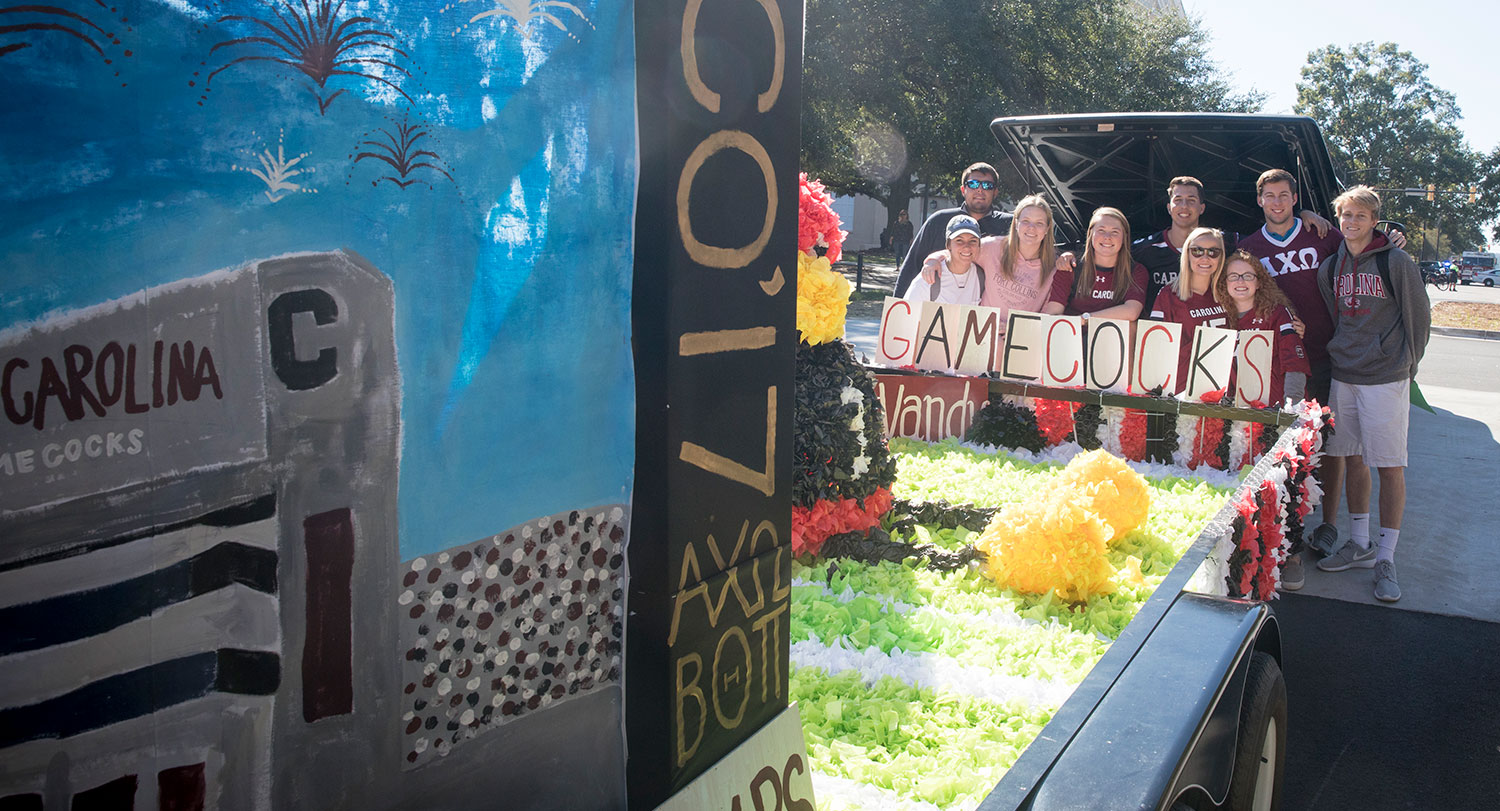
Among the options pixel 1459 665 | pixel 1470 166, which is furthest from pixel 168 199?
pixel 1470 166

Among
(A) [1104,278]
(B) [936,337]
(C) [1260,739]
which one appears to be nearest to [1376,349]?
(A) [1104,278]

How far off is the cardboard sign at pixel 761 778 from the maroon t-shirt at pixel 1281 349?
14.0ft

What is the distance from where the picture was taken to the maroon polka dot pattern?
149 cm

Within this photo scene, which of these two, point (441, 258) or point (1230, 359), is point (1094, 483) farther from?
point (441, 258)

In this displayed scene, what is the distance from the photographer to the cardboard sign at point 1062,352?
19.1 feet

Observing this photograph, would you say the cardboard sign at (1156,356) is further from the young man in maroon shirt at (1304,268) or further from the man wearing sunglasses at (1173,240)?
the young man in maroon shirt at (1304,268)

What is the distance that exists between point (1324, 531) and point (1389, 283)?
1463 millimetres

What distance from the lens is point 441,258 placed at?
141 cm

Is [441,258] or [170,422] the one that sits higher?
[441,258]

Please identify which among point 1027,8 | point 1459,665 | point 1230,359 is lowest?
point 1459,665

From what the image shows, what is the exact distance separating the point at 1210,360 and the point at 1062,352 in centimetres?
79

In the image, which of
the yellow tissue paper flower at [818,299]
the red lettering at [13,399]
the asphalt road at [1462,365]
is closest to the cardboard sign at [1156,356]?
the yellow tissue paper flower at [818,299]

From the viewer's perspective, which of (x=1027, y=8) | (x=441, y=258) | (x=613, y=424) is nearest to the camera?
(x=441, y=258)

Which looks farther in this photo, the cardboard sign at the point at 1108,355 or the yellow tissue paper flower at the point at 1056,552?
the cardboard sign at the point at 1108,355
